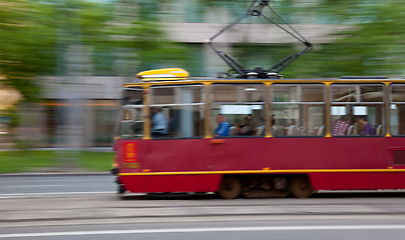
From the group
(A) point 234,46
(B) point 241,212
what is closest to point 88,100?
(A) point 234,46

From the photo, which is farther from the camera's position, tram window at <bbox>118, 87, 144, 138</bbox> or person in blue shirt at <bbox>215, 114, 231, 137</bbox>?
tram window at <bbox>118, 87, 144, 138</bbox>

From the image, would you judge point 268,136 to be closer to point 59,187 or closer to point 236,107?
point 236,107

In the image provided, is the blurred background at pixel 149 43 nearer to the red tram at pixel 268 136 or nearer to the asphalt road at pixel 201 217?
the red tram at pixel 268 136

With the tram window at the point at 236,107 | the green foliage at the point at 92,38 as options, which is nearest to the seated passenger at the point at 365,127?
the tram window at the point at 236,107

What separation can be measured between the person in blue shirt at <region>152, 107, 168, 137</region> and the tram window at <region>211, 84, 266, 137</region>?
950 mm

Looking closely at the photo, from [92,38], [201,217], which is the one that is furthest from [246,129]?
[92,38]

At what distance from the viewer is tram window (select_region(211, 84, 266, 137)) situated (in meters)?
10.7

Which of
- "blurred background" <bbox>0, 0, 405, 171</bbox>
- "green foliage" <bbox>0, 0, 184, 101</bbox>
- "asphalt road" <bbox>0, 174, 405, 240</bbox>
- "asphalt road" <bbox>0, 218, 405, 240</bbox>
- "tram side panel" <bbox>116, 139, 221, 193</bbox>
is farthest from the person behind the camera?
"green foliage" <bbox>0, 0, 184, 101</bbox>

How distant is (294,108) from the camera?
10.7m

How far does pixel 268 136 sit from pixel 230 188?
1.28 m

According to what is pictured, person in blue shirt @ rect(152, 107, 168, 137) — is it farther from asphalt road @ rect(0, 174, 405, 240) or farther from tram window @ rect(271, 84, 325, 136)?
tram window @ rect(271, 84, 325, 136)

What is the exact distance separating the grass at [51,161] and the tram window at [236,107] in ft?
34.7

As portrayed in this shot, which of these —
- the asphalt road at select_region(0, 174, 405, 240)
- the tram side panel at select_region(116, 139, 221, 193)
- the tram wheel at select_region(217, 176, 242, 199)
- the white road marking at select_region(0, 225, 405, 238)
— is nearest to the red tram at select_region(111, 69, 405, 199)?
the tram side panel at select_region(116, 139, 221, 193)

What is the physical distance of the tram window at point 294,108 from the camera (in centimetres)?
1072
